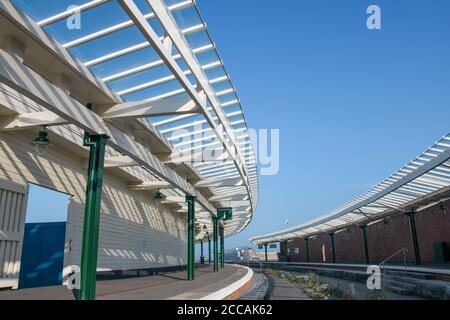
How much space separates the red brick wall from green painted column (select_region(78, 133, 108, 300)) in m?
24.2

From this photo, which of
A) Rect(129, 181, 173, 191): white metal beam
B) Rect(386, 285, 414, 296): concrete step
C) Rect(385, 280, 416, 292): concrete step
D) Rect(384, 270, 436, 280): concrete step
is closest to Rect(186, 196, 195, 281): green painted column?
Rect(129, 181, 173, 191): white metal beam

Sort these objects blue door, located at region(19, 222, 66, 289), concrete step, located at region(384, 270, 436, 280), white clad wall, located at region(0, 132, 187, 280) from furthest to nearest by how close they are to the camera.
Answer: concrete step, located at region(384, 270, 436, 280)
blue door, located at region(19, 222, 66, 289)
white clad wall, located at region(0, 132, 187, 280)

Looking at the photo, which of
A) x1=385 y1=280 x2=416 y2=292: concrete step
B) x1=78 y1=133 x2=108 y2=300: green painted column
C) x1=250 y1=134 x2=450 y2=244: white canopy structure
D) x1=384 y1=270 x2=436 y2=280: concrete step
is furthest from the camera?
x1=384 y1=270 x2=436 y2=280: concrete step

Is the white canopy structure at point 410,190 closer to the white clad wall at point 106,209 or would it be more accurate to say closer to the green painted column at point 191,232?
the green painted column at point 191,232

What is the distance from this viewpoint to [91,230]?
27.6 feet

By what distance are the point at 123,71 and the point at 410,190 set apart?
767 inches

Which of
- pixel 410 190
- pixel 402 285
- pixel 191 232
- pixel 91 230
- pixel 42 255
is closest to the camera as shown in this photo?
pixel 91 230

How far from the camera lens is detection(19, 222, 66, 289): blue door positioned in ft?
40.7

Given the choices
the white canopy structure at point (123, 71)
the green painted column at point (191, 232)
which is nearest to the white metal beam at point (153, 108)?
the white canopy structure at point (123, 71)

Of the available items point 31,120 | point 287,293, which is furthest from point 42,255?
point 287,293

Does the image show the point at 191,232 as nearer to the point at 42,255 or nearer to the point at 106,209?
the point at 106,209

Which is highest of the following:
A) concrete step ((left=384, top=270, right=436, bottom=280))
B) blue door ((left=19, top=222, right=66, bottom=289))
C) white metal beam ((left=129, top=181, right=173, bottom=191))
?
white metal beam ((left=129, top=181, right=173, bottom=191))

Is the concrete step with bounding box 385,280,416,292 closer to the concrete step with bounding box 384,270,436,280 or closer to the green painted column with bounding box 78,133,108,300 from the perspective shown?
the concrete step with bounding box 384,270,436,280

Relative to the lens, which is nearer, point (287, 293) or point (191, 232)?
point (287, 293)
